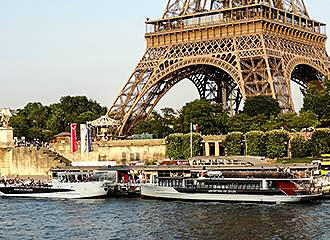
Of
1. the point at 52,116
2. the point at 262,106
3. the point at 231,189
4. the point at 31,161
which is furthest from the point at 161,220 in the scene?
the point at 52,116

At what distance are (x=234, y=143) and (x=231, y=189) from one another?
2043 centimetres

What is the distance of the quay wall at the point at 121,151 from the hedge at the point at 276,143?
13016mm

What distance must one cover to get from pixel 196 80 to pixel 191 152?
975 inches

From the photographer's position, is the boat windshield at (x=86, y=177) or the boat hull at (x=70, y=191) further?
the boat windshield at (x=86, y=177)

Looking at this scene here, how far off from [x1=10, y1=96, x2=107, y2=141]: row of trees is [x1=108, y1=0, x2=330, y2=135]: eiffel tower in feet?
75.9

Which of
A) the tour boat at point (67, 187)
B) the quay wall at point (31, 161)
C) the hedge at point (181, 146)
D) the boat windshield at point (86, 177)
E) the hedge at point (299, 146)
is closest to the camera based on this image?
the tour boat at point (67, 187)

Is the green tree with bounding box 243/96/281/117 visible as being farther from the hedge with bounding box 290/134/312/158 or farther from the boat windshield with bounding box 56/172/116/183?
the boat windshield with bounding box 56/172/116/183

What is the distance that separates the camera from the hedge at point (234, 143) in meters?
81.5

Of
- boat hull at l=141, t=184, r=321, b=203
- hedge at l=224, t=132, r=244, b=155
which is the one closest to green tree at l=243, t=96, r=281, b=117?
hedge at l=224, t=132, r=244, b=155

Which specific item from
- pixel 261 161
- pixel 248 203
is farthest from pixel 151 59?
pixel 248 203

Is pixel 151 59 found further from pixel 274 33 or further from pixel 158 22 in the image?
pixel 274 33

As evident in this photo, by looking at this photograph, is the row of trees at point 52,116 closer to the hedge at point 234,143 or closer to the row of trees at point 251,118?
the row of trees at point 251,118

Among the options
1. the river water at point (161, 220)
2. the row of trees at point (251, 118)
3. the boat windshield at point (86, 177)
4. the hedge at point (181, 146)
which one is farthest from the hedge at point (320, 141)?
the boat windshield at point (86, 177)

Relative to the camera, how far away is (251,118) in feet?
286
